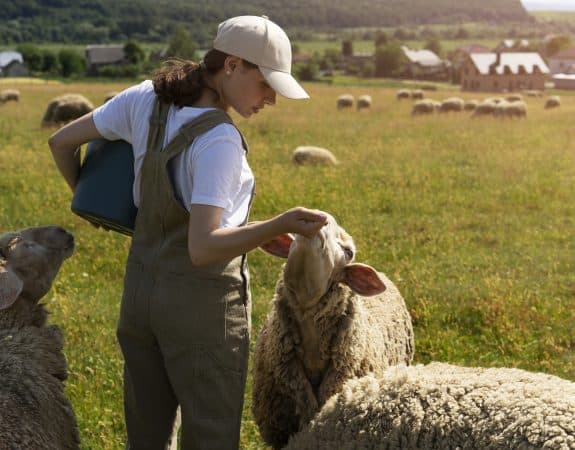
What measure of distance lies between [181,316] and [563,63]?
227 feet

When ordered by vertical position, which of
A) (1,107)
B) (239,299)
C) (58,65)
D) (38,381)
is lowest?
(58,65)

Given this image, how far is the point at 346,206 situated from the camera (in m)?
11.7

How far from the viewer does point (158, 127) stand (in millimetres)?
3318

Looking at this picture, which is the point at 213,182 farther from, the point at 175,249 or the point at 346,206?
the point at 346,206

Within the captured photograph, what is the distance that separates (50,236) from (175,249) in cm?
152

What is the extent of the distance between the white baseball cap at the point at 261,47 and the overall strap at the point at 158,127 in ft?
1.10

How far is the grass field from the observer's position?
6.45m

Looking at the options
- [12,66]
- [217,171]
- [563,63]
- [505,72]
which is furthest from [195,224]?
[12,66]

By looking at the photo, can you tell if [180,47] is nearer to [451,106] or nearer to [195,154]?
[195,154]

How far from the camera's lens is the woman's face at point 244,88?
3.23 metres

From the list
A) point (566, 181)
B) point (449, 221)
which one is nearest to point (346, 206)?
point (449, 221)

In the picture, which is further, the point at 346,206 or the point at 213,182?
the point at 346,206

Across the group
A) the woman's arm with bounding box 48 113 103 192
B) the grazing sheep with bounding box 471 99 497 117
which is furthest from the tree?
the grazing sheep with bounding box 471 99 497 117

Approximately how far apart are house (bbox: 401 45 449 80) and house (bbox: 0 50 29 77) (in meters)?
46.2
